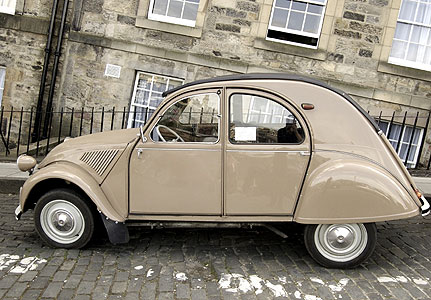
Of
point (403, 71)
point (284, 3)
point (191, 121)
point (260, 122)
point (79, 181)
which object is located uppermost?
point (284, 3)

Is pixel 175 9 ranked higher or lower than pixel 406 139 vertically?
higher

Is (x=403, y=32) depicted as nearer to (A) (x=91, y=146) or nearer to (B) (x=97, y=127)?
(B) (x=97, y=127)

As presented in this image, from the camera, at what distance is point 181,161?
→ 3.68 meters

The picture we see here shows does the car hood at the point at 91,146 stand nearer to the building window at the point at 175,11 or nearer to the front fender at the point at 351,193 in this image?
the front fender at the point at 351,193

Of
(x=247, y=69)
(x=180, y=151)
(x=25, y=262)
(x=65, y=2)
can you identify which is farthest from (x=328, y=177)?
(x=65, y=2)

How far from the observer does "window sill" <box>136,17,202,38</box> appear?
845 centimetres

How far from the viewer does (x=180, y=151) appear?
3688mm

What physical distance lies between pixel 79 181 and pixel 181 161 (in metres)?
1.06

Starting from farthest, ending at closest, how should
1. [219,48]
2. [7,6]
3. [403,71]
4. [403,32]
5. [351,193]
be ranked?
[7,6], [219,48], [403,32], [403,71], [351,193]

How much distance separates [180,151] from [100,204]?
978mm

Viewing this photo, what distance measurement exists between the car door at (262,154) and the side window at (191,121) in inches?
6.6

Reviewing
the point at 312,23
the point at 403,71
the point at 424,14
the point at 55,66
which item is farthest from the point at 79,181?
the point at 424,14

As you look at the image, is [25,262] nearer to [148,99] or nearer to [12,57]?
[148,99]

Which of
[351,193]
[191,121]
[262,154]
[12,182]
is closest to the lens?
[351,193]
